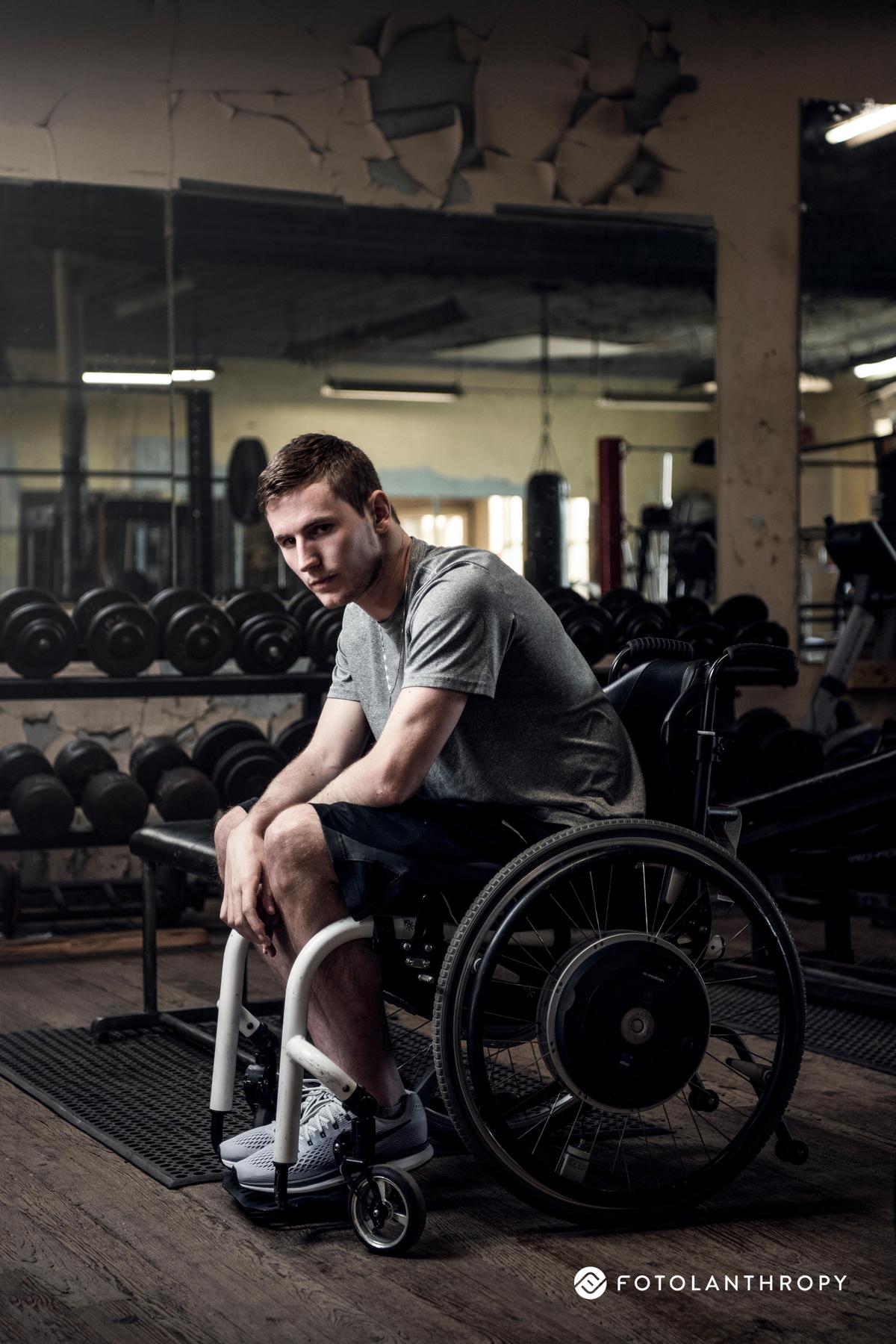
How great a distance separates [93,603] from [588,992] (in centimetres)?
222

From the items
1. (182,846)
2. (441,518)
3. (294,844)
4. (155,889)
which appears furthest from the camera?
(441,518)

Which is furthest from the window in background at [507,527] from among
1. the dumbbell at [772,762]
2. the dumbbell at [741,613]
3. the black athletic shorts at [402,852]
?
the black athletic shorts at [402,852]

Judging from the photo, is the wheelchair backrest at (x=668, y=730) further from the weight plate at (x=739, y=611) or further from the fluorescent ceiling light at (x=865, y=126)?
the fluorescent ceiling light at (x=865, y=126)

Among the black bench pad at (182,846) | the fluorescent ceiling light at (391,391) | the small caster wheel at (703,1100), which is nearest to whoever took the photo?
the small caster wheel at (703,1100)

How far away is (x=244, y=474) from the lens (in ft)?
15.2

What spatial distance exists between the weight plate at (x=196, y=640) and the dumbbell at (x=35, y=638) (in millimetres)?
227

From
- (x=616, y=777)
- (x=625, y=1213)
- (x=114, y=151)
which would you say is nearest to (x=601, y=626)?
(x=114, y=151)

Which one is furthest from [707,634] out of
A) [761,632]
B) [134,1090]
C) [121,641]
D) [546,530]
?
[134,1090]

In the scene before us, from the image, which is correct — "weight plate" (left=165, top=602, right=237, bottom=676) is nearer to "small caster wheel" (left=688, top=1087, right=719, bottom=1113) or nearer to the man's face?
the man's face

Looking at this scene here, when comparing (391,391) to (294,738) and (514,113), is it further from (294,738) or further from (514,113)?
(294,738)

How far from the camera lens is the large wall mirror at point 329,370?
3871 mm

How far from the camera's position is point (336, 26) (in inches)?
157

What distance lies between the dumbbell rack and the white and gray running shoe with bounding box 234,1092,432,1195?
1.76 metres

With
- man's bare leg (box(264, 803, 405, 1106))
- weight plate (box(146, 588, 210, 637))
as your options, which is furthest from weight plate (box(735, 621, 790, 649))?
man's bare leg (box(264, 803, 405, 1106))
